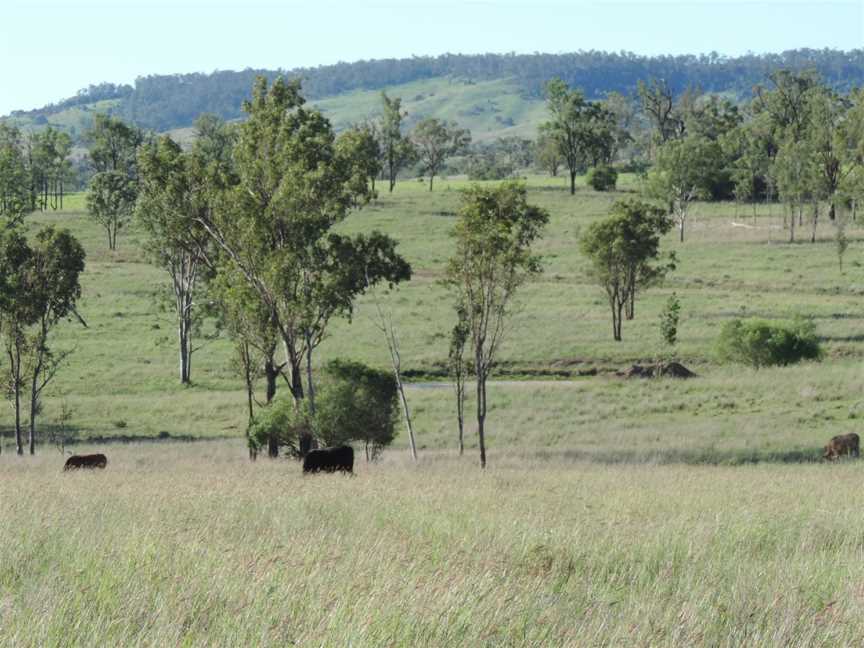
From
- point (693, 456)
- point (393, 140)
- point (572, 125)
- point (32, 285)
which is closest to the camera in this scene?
point (693, 456)

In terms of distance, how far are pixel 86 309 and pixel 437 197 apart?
69772 mm

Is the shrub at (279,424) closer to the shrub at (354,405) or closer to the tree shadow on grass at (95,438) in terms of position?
the shrub at (354,405)

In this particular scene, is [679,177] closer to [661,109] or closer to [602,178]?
[602,178]

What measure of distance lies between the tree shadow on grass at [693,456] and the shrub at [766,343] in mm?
21217

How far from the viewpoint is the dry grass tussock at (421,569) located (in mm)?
6625

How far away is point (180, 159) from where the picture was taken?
119ft

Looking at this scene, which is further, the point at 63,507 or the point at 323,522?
the point at 63,507

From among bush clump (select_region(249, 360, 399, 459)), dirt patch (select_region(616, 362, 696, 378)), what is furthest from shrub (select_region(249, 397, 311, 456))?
dirt patch (select_region(616, 362, 696, 378))

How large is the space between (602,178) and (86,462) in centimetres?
12273

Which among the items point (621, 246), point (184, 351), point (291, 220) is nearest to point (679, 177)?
point (621, 246)

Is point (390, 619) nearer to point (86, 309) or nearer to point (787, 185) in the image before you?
point (86, 309)

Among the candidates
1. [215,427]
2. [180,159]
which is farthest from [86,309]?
[180,159]

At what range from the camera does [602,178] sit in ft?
477

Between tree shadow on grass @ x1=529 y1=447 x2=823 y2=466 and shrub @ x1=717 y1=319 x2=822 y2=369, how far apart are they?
69.6ft
